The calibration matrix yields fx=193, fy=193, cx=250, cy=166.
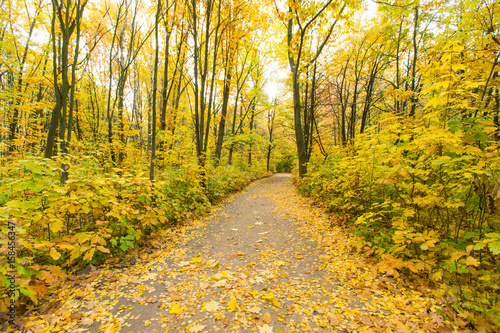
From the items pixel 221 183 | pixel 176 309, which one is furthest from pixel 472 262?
pixel 221 183

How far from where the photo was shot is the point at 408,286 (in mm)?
2457

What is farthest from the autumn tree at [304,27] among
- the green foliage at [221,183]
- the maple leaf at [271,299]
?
the maple leaf at [271,299]

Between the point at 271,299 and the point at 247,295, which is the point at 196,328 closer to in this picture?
the point at 247,295

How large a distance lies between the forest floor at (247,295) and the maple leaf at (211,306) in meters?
0.01

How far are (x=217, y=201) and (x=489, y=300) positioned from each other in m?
7.04

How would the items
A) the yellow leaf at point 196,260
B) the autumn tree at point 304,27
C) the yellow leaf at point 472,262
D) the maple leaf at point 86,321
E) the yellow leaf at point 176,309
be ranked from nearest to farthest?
1. the yellow leaf at point 472,262
2. the maple leaf at point 86,321
3. the yellow leaf at point 176,309
4. the yellow leaf at point 196,260
5. the autumn tree at point 304,27

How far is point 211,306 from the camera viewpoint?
2.28 m

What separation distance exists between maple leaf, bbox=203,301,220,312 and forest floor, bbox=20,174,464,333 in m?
0.01

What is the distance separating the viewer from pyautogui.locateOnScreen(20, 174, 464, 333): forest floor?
1.99 m

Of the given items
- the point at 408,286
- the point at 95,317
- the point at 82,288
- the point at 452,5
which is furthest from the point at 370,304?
the point at 452,5

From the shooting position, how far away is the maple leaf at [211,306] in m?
2.23

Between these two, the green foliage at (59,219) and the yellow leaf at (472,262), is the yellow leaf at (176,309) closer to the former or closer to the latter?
the green foliage at (59,219)

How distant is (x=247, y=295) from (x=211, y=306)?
0.46 meters

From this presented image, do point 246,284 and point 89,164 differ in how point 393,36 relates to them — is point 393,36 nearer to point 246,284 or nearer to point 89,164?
point 246,284
